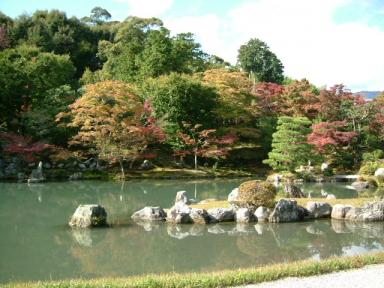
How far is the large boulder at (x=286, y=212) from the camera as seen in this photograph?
1410 centimetres

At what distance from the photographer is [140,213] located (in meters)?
14.7

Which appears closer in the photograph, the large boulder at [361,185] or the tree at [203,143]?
the large boulder at [361,185]

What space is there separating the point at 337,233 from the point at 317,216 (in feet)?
6.18

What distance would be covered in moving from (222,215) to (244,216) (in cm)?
62

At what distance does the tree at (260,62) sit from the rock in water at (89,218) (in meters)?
30.6

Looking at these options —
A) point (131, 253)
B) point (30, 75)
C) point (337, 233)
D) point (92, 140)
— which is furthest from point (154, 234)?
point (30, 75)

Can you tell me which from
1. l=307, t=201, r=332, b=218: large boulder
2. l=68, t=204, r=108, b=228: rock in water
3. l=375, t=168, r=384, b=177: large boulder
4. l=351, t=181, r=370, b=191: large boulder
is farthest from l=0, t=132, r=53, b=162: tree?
l=375, t=168, r=384, b=177: large boulder

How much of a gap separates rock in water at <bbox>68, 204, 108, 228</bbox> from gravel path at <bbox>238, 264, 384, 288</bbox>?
7015 mm

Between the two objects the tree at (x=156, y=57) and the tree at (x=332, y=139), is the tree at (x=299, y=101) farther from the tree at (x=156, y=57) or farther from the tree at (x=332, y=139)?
the tree at (x=156, y=57)

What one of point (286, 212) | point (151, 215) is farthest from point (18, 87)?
point (286, 212)

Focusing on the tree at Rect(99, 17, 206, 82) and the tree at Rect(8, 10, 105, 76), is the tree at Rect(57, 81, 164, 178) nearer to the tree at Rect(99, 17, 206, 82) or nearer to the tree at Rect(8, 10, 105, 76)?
the tree at Rect(99, 17, 206, 82)

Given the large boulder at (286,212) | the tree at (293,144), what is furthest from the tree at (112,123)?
the large boulder at (286,212)

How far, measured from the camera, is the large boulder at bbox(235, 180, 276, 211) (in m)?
14.5

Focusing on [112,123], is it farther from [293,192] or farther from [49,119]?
[293,192]
